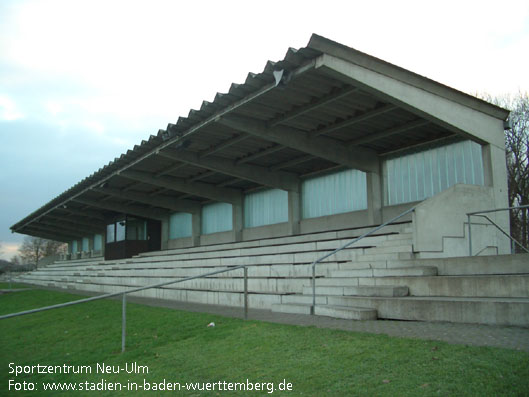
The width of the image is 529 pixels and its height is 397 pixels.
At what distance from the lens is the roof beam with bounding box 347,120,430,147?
49.1 feet

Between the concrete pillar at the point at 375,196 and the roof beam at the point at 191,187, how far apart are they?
10024mm

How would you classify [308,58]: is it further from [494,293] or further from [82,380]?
[82,380]

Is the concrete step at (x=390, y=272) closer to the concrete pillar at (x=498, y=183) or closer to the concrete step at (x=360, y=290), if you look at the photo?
the concrete step at (x=360, y=290)

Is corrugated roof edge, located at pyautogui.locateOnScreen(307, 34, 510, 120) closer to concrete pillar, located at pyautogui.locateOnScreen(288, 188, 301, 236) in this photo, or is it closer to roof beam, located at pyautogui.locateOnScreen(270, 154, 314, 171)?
roof beam, located at pyautogui.locateOnScreen(270, 154, 314, 171)

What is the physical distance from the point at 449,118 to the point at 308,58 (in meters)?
4.12

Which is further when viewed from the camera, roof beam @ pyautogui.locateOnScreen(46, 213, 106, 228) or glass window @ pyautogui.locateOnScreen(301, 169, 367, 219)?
roof beam @ pyautogui.locateOnScreen(46, 213, 106, 228)

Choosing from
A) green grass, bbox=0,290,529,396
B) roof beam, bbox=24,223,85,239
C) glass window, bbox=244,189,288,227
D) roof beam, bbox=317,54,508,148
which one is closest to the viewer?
green grass, bbox=0,290,529,396

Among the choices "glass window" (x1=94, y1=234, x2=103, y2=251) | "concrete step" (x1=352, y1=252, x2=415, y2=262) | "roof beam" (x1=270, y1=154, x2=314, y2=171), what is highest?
"roof beam" (x1=270, y1=154, x2=314, y2=171)

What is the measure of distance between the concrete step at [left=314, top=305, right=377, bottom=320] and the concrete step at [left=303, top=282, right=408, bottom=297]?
2.37ft

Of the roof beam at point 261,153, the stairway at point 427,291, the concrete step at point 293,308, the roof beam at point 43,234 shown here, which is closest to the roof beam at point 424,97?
the stairway at point 427,291

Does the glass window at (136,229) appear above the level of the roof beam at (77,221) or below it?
below

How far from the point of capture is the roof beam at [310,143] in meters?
15.5

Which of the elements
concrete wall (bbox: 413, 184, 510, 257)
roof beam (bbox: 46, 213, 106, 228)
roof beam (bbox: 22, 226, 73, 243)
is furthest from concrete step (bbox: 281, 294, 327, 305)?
roof beam (bbox: 22, 226, 73, 243)

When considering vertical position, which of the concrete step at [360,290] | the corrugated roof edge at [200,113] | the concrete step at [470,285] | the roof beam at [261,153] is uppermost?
the corrugated roof edge at [200,113]
